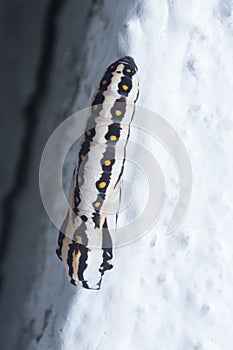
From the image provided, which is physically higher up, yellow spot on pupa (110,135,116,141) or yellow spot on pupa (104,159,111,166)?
yellow spot on pupa (110,135,116,141)

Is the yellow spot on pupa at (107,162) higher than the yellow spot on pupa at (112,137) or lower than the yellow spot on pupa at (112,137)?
lower

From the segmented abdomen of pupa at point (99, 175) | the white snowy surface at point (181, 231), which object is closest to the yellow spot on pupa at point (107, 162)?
the segmented abdomen of pupa at point (99, 175)

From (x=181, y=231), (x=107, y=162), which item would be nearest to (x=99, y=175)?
(x=107, y=162)

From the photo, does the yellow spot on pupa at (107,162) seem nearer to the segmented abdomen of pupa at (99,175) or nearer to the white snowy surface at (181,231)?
the segmented abdomen of pupa at (99,175)

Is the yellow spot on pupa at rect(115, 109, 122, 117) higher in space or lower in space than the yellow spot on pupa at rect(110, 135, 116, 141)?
higher

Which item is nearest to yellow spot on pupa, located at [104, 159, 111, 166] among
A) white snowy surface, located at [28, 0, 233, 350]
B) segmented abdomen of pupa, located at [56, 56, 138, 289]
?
segmented abdomen of pupa, located at [56, 56, 138, 289]

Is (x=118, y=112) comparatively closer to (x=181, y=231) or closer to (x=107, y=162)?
(x=107, y=162)

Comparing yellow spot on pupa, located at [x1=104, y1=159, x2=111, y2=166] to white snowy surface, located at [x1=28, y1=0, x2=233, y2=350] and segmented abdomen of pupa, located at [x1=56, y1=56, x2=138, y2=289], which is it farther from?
white snowy surface, located at [x1=28, y1=0, x2=233, y2=350]
